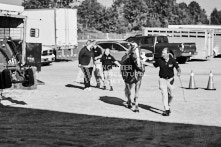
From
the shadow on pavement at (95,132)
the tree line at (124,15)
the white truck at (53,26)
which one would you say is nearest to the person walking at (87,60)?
the shadow on pavement at (95,132)

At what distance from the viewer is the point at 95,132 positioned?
9141 mm

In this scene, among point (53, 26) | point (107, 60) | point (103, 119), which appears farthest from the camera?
point (53, 26)

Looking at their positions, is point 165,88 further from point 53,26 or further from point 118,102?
point 53,26

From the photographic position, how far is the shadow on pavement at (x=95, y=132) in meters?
8.23

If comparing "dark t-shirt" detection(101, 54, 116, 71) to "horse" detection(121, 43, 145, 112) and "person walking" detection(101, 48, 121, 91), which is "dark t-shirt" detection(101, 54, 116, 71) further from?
"horse" detection(121, 43, 145, 112)

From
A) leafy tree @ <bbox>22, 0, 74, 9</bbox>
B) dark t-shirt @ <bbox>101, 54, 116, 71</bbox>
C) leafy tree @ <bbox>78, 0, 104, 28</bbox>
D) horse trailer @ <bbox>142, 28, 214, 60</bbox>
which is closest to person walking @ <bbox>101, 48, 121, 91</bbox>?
dark t-shirt @ <bbox>101, 54, 116, 71</bbox>

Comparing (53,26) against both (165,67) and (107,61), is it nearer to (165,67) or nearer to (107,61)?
(107,61)

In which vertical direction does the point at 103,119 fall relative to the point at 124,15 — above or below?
below

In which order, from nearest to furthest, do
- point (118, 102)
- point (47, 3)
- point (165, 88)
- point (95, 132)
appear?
1. point (95, 132)
2. point (165, 88)
3. point (118, 102)
4. point (47, 3)

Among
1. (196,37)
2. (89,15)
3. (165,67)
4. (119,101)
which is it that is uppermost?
(89,15)

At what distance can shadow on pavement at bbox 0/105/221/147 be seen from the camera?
27.0 ft

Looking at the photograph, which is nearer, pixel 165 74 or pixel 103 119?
pixel 103 119

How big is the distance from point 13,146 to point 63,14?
2354cm

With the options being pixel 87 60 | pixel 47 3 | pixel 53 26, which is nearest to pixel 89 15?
pixel 47 3
